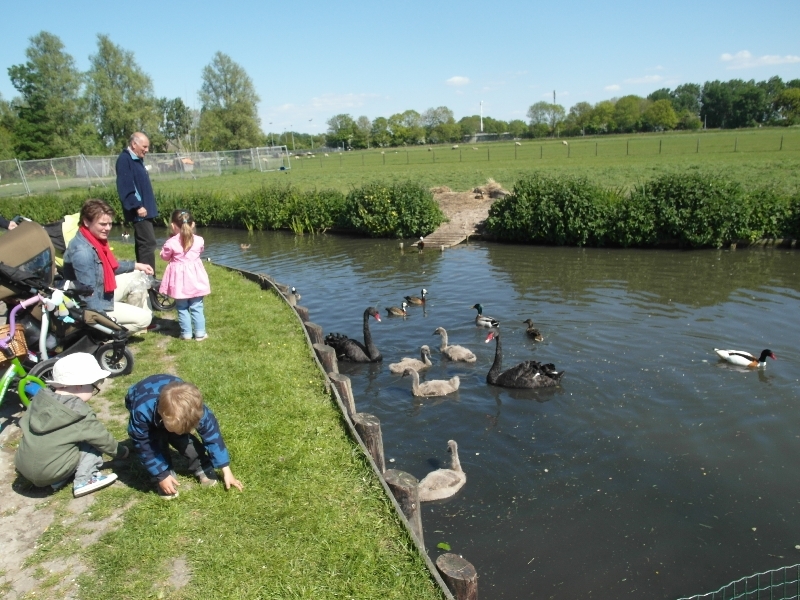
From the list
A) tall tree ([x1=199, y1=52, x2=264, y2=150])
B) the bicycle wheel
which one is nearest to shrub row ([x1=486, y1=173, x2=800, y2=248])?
the bicycle wheel

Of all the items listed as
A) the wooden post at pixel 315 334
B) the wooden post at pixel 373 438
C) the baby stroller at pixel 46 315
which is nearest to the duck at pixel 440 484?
the wooden post at pixel 373 438

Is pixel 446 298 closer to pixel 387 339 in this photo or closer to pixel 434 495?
pixel 387 339

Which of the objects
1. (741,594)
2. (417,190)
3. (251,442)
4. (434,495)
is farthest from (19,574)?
(417,190)

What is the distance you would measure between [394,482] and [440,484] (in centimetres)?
198

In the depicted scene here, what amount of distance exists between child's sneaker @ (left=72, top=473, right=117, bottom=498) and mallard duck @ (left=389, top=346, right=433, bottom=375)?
19.8ft

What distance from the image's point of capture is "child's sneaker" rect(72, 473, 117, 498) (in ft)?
18.1

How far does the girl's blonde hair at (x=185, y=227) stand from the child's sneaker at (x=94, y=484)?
440 centimetres

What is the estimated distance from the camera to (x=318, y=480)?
5.87m

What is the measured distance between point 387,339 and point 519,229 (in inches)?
488

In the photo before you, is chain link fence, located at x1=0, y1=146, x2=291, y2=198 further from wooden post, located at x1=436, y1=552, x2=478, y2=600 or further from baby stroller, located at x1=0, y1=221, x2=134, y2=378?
wooden post, located at x1=436, y1=552, x2=478, y2=600

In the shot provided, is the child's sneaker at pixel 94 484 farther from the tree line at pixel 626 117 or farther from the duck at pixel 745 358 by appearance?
the tree line at pixel 626 117

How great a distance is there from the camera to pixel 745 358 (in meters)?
10.3

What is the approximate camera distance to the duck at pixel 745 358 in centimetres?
1034

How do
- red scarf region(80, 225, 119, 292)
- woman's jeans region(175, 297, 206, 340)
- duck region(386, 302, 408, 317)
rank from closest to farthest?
red scarf region(80, 225, 119, 292) < woman's jeans region(175, 297, 206, 340) < duck region(386, 302, 408, 317)
